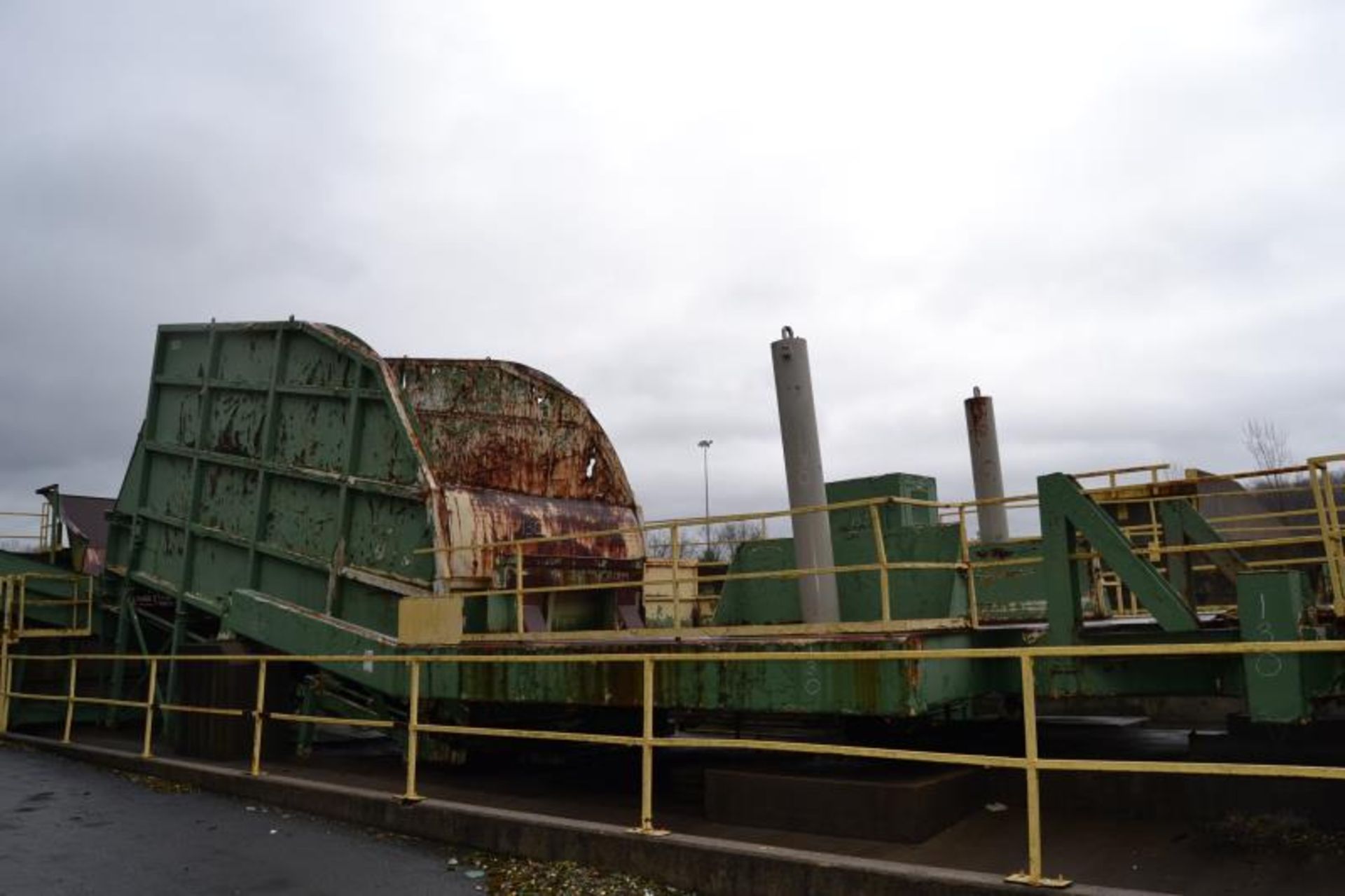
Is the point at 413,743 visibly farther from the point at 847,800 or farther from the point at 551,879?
the point at 847,800

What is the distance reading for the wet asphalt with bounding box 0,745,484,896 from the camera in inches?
230

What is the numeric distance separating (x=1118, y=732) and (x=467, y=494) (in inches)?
264

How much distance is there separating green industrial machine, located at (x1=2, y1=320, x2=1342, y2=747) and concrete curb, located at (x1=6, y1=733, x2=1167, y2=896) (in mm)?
1101

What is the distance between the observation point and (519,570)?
858 cm

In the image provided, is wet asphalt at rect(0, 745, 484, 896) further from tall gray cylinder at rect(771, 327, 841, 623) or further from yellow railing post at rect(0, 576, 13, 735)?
yellow railing post at rect(0, 576, 13, 735)

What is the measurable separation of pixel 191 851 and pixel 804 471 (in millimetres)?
5186

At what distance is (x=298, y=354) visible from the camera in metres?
11.3

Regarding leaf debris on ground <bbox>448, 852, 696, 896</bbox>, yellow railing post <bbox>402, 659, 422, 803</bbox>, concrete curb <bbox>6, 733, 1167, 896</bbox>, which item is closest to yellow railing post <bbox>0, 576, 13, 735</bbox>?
concrete curb <bbox>6, 733, 1167, 896</bbox>

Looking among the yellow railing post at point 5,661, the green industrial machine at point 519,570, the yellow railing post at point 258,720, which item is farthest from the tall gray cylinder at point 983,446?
the yellow railing post at point 5,661

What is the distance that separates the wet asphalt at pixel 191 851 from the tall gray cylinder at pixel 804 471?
10.8ft

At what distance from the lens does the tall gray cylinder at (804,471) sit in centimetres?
779

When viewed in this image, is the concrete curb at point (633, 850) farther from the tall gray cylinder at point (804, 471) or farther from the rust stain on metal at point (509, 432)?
the rust stain on metal at point (509, 432)

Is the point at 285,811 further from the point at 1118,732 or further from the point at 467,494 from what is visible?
the point at 1118,732

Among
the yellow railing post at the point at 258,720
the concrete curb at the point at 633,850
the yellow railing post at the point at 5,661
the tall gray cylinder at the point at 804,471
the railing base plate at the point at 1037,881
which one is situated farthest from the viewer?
the yellow railing post at the point at 5,661
